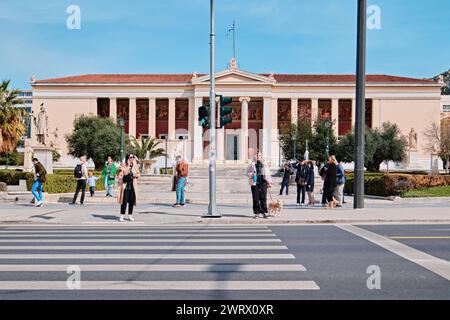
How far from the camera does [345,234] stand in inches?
500

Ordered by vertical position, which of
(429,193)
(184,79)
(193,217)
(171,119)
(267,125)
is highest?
(184,79)

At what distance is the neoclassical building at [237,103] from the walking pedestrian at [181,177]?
5616cm

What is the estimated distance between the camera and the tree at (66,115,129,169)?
5903 cm

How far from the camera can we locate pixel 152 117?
272ft

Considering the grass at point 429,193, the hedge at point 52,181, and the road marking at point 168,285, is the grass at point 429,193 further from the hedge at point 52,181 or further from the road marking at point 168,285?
the road marking at point 168,285

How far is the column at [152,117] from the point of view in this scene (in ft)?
270

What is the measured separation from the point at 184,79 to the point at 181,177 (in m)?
65.8

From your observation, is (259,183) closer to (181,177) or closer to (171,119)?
(181,177)

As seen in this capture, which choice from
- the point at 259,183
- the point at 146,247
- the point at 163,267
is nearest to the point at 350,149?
the point at 259,183

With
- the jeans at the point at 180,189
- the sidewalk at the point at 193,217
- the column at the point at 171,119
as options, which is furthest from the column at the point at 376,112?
the jeans at the point at 180,189

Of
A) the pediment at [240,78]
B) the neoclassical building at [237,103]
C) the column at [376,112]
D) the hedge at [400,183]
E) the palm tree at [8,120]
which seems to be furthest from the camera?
the column at [376,112]

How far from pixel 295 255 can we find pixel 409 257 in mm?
1962

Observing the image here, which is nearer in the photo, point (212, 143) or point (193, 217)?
point (212, 143)

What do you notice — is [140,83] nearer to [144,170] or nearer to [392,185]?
[144,170]
